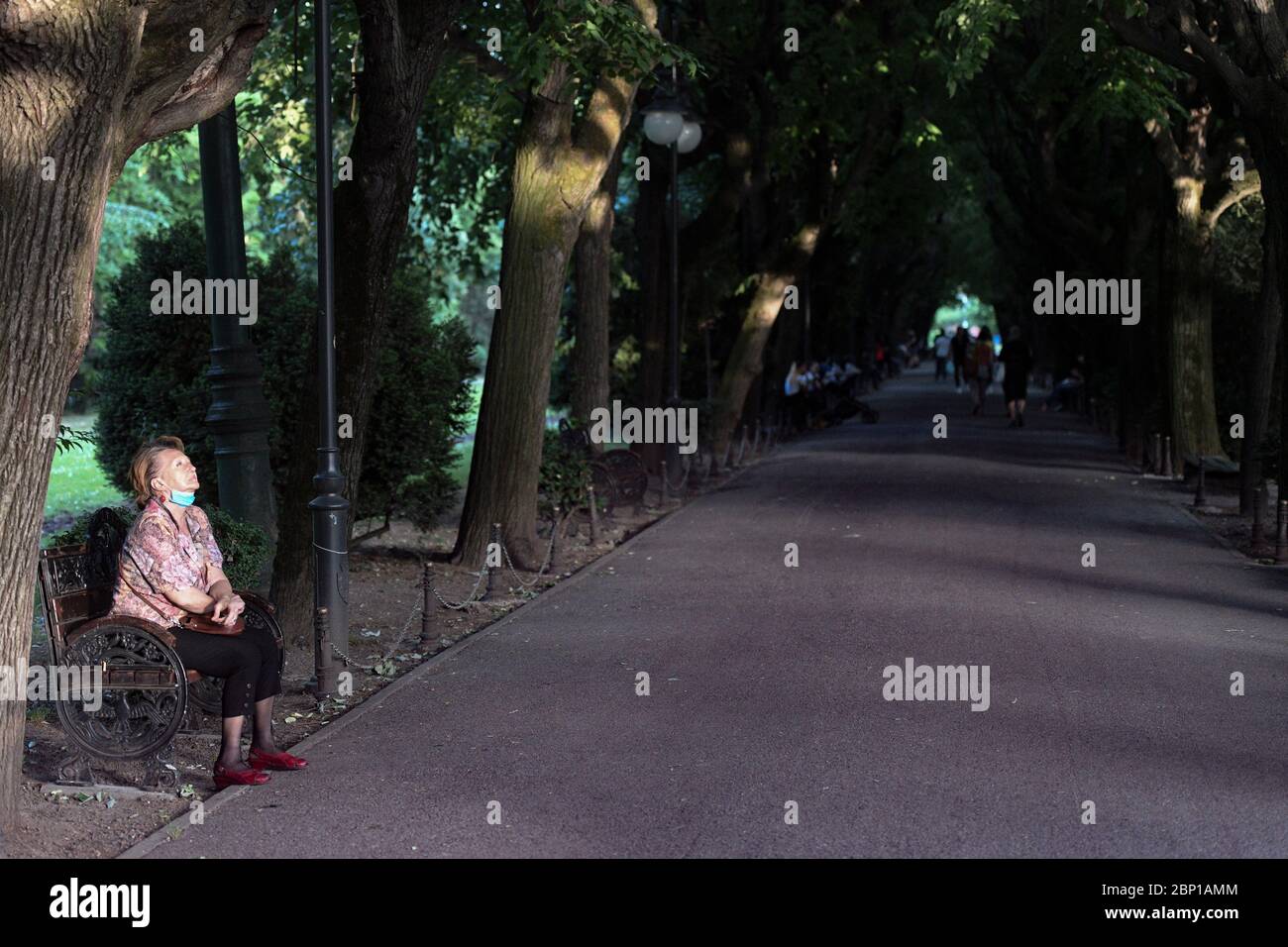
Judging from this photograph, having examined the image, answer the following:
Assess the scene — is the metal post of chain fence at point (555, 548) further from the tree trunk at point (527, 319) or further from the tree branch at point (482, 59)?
the tree branch at point (482, 59)

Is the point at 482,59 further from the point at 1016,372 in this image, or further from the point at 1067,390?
the point at 1067,390

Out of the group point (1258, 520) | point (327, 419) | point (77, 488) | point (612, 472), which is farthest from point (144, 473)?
point (77, 488)

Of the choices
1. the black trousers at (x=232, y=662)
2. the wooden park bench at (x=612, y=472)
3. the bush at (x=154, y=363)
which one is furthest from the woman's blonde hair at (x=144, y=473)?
the wooden park bench at (x=612, y=472)

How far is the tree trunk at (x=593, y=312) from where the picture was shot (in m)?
22.0

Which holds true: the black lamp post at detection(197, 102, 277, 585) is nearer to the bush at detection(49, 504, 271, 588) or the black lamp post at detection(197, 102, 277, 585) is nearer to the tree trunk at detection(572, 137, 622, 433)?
the bush at detection(49, 504, 271, 588)

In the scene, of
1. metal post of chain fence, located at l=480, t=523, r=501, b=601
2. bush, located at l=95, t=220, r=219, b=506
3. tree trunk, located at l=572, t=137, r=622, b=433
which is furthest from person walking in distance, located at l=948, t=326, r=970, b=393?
metal post of chain fence, located at l=480, t=523, r=501, b=601

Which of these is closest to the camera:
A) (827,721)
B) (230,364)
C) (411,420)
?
(827,721)

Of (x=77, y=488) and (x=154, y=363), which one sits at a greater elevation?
(x=154, y=363)

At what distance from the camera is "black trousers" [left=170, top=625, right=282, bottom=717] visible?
8.22 m

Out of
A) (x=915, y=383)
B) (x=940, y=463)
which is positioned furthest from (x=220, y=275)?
(x=915, y=383)

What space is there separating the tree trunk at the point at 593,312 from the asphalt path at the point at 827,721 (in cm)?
418

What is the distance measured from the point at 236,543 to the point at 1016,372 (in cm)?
2852

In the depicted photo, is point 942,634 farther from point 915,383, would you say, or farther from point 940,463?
point 915,383

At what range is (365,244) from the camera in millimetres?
12234
